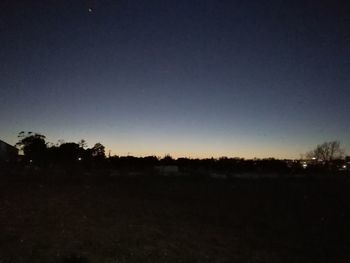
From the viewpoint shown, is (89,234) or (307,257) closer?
(89,234)

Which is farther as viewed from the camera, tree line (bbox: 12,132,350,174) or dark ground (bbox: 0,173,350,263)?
tree line (bbox: 12,132,350,174)

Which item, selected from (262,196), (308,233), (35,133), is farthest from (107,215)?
(35,133)

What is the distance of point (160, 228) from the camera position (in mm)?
15008

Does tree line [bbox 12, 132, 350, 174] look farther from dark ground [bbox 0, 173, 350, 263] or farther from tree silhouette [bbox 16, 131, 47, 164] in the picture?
dark ground [bbox 0, 173, 350, 263]

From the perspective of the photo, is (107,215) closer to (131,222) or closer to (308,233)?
(131,222)

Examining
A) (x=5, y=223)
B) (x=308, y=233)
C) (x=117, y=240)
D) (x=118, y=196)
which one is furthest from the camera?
(x=118, y=196)

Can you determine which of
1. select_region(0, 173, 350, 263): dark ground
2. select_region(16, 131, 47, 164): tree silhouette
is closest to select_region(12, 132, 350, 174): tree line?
select_region(16, 131, 47, 164): tree silhouette

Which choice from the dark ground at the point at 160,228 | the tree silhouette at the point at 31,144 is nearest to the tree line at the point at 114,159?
the tree silhouette at the point at 31,144

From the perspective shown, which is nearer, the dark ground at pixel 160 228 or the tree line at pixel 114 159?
the dark ground at pixel 160 228

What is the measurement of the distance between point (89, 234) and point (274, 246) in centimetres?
669

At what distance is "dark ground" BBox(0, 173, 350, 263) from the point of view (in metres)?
11.5

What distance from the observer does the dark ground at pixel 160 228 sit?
11.5 metres

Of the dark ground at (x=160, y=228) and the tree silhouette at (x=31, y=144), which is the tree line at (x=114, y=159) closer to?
the tree silhouette at (x=31, y=144)

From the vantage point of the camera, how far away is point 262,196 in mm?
28922
